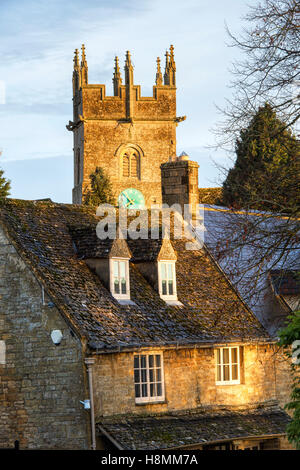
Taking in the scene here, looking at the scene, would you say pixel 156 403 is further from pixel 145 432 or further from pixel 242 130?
pixel 242 130

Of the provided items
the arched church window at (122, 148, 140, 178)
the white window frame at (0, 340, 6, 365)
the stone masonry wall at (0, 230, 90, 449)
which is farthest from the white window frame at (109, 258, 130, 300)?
the arched church window at (122, 148, 140, 178)

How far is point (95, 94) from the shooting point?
87375 mm

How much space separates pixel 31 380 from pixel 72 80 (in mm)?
70499

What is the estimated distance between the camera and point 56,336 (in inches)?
890

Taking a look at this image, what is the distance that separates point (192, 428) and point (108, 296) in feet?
13.2

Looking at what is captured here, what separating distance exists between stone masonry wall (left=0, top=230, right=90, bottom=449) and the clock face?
206 feet

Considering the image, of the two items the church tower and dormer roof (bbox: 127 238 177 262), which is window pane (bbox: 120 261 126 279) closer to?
dormer roof (bbox: 127 238 177 262)

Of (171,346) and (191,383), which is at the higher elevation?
(171,346)

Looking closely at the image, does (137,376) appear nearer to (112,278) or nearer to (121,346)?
(121,346)

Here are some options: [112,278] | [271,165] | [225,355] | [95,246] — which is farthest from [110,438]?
[271,165]

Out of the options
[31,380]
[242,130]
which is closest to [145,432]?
[31,380]

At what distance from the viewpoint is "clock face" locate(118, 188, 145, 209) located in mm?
86750
